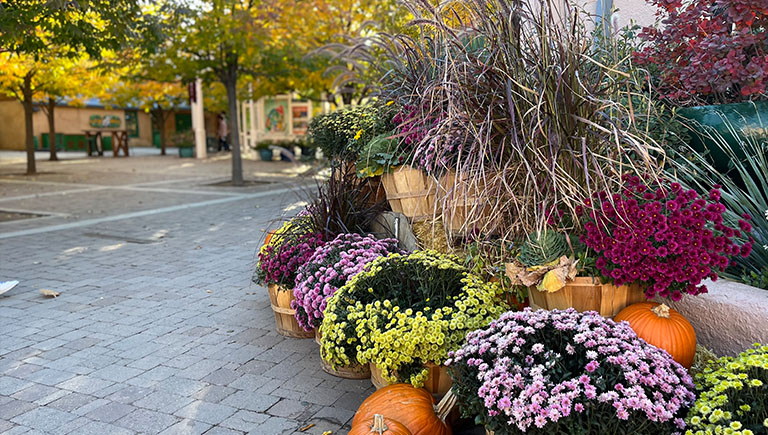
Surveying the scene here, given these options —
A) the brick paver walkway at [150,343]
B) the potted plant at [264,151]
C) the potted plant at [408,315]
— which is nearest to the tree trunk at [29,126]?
the potted plant at [264,151]

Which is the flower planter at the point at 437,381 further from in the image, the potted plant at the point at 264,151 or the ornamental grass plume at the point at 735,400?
the potted plant at the point at 264,151

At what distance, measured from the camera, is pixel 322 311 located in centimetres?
348

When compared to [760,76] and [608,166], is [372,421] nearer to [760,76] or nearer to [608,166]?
[608,166]

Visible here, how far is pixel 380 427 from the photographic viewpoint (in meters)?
2.36

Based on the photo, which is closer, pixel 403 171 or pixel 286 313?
pixel 403 171

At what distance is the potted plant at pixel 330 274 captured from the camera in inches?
141

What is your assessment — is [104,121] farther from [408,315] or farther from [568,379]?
[568,379]

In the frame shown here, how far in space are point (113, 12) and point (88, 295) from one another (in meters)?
5.34

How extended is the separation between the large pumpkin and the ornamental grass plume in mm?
1012

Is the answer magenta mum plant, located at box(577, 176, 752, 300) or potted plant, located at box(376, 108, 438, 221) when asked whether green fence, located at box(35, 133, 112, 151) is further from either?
magenta mum plant, located at box(577, 176, 752, 300)

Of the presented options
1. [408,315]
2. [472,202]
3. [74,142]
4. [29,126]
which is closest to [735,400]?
[408,315]

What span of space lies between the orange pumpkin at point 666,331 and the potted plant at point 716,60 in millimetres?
1460

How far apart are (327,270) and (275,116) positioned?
21879 millimetres

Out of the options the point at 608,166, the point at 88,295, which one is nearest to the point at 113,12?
the point at 88,295
